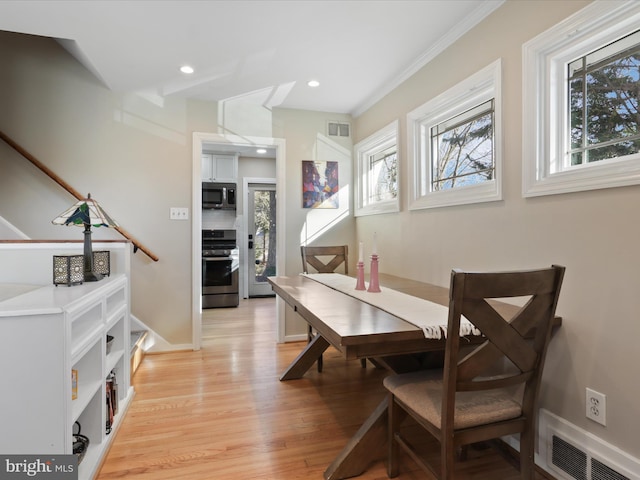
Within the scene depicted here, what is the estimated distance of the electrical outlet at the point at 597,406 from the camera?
4.55 feet

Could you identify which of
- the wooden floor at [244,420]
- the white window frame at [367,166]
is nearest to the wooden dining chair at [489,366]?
the wooden floor at [244,420]

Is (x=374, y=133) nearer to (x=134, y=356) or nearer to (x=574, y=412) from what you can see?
(x=574, y=412)

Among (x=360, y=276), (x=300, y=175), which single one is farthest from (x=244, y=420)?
(x=300, y=175)

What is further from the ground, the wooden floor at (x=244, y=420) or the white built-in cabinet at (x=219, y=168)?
the white built-in cabinet at (x=219, y=168)

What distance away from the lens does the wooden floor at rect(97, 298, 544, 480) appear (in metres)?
1.64

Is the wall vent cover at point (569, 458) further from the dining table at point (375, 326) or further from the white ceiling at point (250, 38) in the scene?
the white ceiling at point (250, 38)

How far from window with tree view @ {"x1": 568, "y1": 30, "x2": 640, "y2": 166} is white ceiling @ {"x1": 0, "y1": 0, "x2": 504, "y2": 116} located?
651mm

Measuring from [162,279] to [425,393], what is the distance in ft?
8.79

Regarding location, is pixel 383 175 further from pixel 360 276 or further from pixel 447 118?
pixel 360 276

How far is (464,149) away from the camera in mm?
2361

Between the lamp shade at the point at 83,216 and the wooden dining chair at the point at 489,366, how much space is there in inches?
72.7

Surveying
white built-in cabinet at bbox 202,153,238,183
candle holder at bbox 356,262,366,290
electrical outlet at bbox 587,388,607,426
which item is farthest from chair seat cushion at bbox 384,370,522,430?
white built-in cabinet at bbox 202,153,238,183

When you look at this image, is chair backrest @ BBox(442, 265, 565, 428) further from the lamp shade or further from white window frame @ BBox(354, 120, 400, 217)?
the lamp shade

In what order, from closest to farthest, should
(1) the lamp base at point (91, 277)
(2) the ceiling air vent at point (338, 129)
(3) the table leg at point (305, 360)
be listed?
(1) the lamp base at point (91, 277) → (3) the table leg at point (305, 360) → (2) the ceiling air vent at point (338, 129)
